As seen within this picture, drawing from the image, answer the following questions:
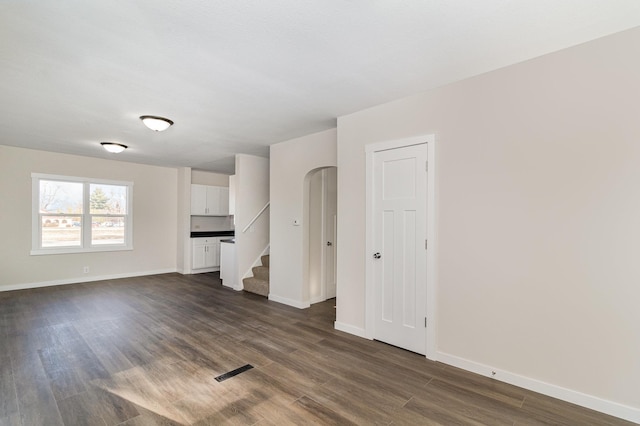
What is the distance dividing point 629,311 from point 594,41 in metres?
1.95

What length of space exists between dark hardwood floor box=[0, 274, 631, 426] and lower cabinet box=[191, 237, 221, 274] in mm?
3125

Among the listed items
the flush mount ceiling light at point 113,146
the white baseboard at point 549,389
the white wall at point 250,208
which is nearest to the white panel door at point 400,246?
the white baseboard at point 549,389

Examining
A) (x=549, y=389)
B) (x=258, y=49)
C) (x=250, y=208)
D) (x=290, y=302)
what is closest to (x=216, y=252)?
(x=250, y=208)

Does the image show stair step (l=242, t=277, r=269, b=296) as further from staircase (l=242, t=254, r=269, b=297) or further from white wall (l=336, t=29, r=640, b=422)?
white wall (l=336, t=29, r=640, b=422)

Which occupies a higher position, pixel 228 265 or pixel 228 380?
pixel 228 265

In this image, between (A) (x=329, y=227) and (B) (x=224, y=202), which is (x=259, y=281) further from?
(B) (x=224, y=202)

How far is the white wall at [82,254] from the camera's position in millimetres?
5449

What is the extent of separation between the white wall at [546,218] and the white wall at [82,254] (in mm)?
6661

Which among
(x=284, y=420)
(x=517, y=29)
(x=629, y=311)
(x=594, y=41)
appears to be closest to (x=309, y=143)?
(x=517, y=29)

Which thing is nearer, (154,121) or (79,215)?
(154,121)

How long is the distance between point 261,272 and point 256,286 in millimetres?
305

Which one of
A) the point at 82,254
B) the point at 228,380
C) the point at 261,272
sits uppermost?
the point at 82,254

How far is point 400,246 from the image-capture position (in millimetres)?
3182

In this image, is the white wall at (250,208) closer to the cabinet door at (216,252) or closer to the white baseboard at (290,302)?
the white baseboard at (290,302)
